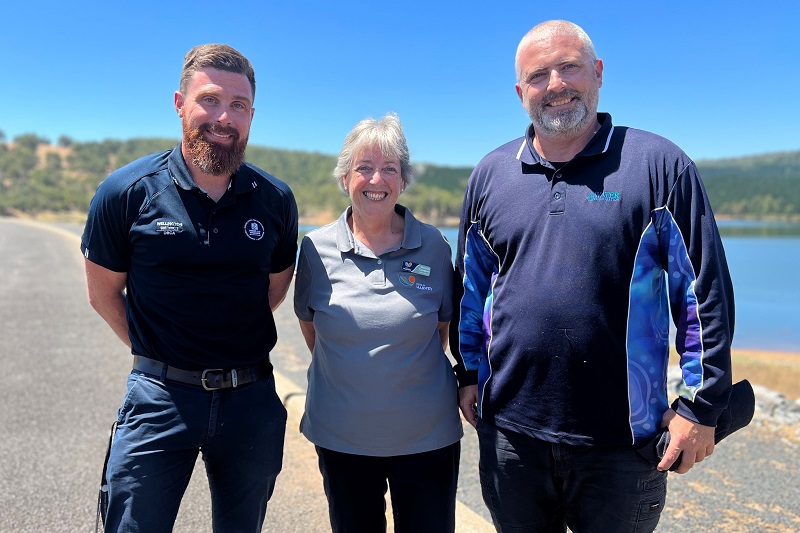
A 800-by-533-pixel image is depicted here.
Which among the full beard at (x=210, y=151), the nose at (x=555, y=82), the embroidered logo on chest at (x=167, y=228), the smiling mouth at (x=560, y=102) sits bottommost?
the embroidered logo on chest at (x=167, y=228)

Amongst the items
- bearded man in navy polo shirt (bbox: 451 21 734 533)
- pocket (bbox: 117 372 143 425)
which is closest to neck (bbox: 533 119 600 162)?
bearded man in navy polo shirt (bbox: 451 21 734 533)

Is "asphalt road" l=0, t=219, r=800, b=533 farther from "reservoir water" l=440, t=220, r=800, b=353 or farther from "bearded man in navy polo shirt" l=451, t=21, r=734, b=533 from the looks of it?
"reservoir water" l=440, t=220, r=800, b=353

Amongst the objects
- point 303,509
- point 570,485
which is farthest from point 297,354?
point 570,485

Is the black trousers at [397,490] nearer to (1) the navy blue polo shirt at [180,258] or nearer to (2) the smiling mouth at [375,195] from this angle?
(1) the navy blue polo shirt at [180,258]

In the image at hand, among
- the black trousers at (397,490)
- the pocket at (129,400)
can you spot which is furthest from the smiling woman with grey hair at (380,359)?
the pocket at (129,400)

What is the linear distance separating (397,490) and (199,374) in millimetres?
933

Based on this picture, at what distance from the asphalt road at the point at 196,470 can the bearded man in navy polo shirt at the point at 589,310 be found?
1.27m

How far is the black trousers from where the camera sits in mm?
2475

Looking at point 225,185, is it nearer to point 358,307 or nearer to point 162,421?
point 358,307

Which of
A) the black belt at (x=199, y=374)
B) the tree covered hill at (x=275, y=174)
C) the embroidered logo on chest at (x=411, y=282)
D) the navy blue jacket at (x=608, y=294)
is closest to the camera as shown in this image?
the navy blue jacket at (x=608, y=294)

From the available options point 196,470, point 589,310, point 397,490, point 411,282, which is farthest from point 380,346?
point 196,470

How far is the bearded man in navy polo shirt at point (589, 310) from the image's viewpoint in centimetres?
205

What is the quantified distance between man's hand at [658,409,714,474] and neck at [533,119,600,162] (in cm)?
102

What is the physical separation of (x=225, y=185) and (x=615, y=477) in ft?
6.20
